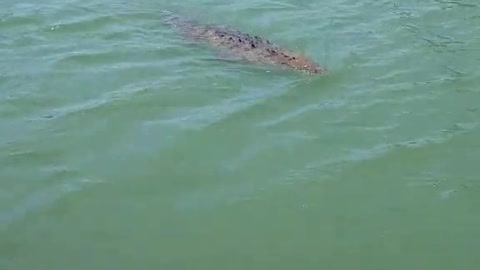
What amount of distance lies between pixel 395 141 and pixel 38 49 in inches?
200

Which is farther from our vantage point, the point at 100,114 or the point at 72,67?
the point at 72,67

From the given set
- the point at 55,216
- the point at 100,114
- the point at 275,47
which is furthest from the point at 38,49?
the point at 55,216

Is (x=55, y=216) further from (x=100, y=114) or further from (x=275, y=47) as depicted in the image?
(x=275, y=47)

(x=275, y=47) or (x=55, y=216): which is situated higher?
(x=275, y=47)

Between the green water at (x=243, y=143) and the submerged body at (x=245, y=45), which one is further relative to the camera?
the submerged body at (x=245, y=45)

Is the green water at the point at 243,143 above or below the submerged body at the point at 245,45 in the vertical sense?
below

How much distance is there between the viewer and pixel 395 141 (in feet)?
29.0

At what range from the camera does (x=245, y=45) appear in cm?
1094

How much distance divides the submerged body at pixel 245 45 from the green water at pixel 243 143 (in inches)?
8.4

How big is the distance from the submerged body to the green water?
0.21m

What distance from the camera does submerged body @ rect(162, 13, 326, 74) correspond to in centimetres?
1052

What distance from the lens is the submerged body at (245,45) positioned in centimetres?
1052

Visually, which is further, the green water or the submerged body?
the submerged body

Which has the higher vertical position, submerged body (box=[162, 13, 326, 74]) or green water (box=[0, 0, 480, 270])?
submerged body (box=[162, 13, 326, 74])
